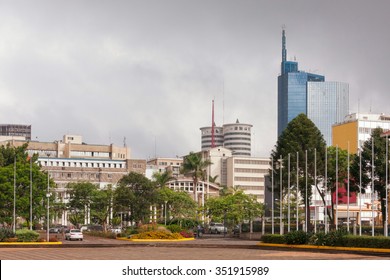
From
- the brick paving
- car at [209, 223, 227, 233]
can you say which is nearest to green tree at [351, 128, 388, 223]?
the brick paving

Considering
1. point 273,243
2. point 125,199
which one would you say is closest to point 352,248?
point 273,243

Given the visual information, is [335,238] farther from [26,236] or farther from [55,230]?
[55,230]

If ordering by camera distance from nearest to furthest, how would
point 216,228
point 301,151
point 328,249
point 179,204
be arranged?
point 328,249
point 301,151
point 216,228
point 179,204

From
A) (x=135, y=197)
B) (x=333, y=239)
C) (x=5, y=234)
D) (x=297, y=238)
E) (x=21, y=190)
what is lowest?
(x=5, y=234)

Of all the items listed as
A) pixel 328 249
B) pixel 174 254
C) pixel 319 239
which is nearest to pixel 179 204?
pixel 319 239

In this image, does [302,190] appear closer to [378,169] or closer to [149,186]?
[378,169]

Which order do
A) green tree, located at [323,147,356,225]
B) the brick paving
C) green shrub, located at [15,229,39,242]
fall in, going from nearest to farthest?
the brick paving
green shrub, located at [15,229,39,242]
green tree, located at [323,147,356,225]

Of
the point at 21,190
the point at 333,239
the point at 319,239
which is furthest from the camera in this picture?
the point at 21,190

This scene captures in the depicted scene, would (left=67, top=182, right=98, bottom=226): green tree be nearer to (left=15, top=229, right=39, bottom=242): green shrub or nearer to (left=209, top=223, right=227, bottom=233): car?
(left=209, top=223, right=227, bottom=233): car

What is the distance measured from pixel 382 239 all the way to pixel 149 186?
7374cm

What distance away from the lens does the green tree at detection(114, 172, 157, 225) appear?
122 meters

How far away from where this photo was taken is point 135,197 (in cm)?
12194

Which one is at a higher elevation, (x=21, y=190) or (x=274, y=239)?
(x=21, y=190)

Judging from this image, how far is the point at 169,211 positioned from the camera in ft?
461
